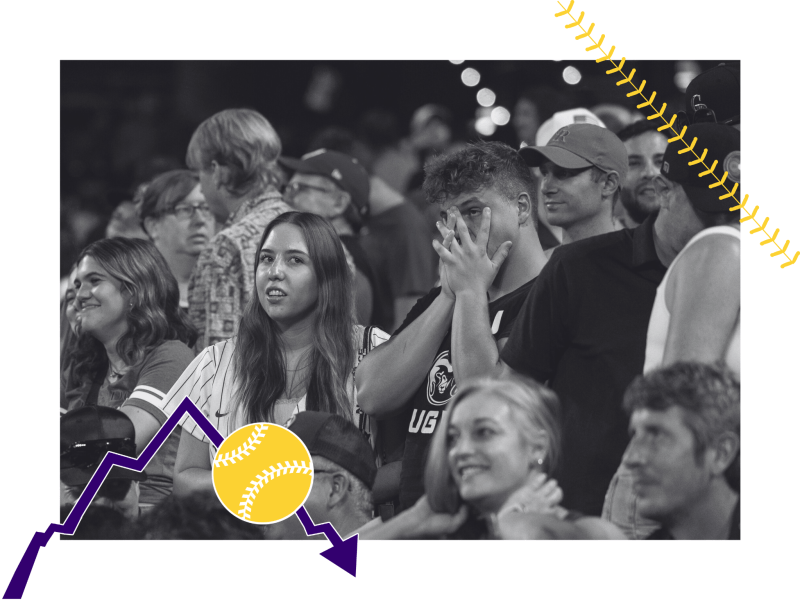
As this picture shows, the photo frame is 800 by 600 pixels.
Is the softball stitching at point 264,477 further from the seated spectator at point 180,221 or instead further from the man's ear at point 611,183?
the seated spectator at point 180,221

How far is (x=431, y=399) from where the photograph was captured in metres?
2.93

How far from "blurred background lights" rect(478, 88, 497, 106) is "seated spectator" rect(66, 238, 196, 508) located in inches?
74.1

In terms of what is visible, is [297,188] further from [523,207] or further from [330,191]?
[523,207]

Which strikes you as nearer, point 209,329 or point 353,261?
point 209,329

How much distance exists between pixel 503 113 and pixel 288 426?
97.5 inches

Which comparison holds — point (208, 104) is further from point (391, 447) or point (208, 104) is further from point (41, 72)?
point (391, 447)

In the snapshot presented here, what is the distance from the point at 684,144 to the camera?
281 centimetres

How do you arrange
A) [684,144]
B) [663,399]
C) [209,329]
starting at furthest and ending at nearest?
[209,329] < [684,144] < [663,399]

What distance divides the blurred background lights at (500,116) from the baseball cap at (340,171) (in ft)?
2.75

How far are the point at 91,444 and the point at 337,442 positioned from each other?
74cm

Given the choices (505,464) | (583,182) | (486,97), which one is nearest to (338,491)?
(505,464)

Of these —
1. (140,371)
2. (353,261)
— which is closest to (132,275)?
(140,371)

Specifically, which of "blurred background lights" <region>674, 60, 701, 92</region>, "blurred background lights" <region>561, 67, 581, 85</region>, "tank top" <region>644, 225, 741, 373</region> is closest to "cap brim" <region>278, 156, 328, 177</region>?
"blurred background lights" <region>561, 67, 581, 85</region>

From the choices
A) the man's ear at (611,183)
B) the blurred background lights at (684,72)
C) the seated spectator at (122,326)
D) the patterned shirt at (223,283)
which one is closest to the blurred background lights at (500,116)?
the blurred background lights at (684,72)
